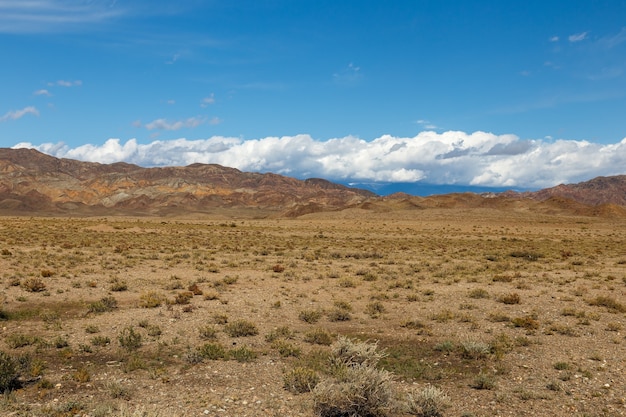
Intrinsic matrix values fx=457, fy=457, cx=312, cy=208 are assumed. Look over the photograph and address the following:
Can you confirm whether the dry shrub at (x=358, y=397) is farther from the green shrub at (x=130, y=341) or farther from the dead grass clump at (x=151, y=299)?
the dead grass clump at (x=151, y=299)

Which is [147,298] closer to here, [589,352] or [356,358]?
[356,358]

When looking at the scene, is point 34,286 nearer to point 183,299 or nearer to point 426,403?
point 183,299

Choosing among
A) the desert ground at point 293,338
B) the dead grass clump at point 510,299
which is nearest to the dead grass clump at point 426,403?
the desert ground at point 293,338

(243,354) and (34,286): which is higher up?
(34,286)

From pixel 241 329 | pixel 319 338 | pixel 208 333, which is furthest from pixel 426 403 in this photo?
pixel 208 333

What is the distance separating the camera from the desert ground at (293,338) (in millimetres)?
9180

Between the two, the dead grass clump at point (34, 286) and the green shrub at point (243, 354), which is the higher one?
the dead grass clump at point (34, 286)

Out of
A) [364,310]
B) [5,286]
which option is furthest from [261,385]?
[5,286]

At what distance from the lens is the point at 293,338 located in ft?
45.0

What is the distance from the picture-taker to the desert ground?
30.1 feet

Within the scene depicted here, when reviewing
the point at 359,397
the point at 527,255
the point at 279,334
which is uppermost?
the point at 359,397

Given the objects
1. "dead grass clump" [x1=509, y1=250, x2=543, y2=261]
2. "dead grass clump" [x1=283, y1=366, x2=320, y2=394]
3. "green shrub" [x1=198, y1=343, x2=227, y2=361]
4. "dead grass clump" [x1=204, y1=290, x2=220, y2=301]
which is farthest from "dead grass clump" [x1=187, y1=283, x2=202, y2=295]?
"dead grass clump" [x1=509, y1=250, x2=543, y2=261]

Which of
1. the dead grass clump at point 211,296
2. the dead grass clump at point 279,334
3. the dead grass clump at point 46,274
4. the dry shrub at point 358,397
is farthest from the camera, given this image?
the dead grass clump at point 46,274

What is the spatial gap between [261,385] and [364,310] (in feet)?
26.1
